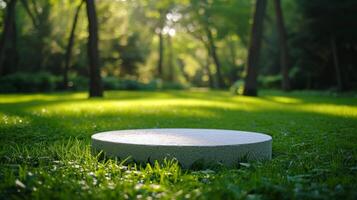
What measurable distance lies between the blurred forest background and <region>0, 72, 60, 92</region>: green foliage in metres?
0.06

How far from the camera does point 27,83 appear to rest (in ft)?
98.6

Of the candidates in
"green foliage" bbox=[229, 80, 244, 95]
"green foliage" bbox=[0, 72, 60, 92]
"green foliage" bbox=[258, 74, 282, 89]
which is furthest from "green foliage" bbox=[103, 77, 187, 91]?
"green foliage" bbox=[258, 74, 282, 89]

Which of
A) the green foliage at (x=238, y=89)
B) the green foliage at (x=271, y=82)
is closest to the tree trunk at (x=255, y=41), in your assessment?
the green foliage at (x=238, y=89)

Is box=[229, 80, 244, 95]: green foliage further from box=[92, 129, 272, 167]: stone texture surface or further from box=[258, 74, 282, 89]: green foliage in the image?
box=[92, 129, 272, 167]: stone texture surface

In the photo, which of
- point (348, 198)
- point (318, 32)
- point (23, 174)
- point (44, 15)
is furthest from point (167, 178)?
point (44, 15)

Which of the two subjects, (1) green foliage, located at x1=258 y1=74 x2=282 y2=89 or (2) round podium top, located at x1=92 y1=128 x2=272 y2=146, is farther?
(1) green foliage, located at x1=258 y1=74 x2=282 y2=89

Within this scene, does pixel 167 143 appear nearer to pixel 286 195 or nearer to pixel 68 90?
pixel 286 195

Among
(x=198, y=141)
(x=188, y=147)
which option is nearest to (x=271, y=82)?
(x=198, y=141)

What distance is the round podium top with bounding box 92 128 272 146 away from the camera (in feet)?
19.2

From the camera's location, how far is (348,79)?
31578 millimetres

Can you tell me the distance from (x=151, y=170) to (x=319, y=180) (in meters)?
1.81

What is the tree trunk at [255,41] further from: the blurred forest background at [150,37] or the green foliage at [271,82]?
the green foliage at [271,82]

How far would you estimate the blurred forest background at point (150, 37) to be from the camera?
2598 centimetres

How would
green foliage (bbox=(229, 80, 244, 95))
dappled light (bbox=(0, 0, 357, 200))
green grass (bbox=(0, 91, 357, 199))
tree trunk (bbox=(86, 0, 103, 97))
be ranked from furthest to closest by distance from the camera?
green foliage (bbox=(229, 80, 244, 95))
tree trunk (bbox=(86, 0, 103, 97))
dappled light (bbox=(0, 0, 357, 200))
green grass (bbox=(0, 91, 357, 199))
